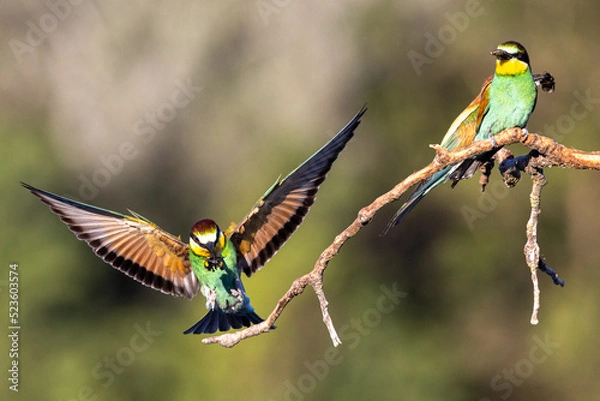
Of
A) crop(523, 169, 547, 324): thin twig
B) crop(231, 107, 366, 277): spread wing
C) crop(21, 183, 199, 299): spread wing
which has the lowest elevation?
crop(21, 183, 199, 299): spread wing

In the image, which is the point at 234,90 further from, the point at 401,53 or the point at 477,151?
the point at 477,151

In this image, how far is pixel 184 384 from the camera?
19.6 feet

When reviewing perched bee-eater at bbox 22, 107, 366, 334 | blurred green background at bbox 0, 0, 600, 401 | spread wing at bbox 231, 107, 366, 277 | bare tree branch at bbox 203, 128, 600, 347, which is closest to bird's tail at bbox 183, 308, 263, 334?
perched bee-eater at bbox 22, 107, 366, 334

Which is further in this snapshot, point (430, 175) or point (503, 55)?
point (503, 55)

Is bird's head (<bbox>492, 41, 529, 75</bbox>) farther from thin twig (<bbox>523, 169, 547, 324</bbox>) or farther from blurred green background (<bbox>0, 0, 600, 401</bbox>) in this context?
blurred green background (<bbox>0, 0, 600, 401</bbox>)

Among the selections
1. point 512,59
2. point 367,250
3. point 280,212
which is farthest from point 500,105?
point 367,250

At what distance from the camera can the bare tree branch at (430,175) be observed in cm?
195

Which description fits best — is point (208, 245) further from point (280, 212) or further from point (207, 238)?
point (280, 212)

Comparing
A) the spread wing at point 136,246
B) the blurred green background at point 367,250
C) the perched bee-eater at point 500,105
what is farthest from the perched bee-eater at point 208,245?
the blurred green background at point 367,250

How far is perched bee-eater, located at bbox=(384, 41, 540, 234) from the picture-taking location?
262 centimetres

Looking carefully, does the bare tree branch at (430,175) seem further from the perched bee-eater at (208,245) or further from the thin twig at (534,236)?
the perched bee-eater at (208,245)

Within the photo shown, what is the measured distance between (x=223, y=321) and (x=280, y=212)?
0.37 m

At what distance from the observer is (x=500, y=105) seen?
2693mm

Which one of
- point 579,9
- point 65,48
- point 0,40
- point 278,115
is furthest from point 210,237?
point 65,48
